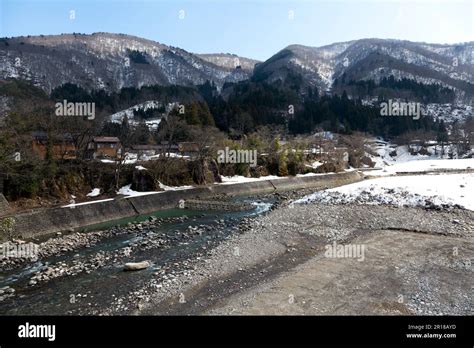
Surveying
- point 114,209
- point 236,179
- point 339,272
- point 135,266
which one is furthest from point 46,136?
point 339,272

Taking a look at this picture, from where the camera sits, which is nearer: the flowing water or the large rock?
the flowing water

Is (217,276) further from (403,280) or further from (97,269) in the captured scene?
(403,280)

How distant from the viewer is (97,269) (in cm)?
1400

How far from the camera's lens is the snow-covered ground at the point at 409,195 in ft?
79.8

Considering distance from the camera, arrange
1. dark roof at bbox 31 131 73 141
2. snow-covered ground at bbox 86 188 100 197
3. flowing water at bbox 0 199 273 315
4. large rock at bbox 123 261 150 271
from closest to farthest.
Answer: flowing water at bbox 0 199 273 315 < large rock at bbox 123 261 150 271 < snow-covered ground at bbox 86 188 100 197 < dark roof at bbox 31 131 73 141

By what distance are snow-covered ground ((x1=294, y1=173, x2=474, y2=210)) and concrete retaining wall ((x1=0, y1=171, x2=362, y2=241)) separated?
11.7 meters

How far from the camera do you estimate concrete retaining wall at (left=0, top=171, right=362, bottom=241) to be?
20741 millimetres

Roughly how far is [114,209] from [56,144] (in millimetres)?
12643

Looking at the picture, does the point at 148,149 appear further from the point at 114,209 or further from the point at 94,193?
the point at 114,209

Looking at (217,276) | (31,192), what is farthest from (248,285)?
(31,192)

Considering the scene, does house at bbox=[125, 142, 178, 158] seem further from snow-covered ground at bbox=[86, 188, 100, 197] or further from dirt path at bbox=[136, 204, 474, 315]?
dirt path at bbox=[136, 204, 474, 315]

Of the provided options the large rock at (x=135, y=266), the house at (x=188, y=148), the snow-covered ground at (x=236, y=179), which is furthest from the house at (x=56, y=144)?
the large rock at (x=135, y=266)

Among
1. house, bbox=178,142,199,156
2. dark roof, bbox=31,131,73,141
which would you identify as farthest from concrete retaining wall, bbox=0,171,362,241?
dark roof, bbox=31,131,73,141
